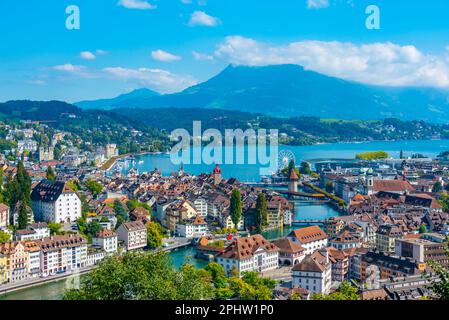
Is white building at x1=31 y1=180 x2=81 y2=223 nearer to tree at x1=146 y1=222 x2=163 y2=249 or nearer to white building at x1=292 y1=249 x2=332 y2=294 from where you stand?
tree at x1=146 y1=222 x2=163 y2=249

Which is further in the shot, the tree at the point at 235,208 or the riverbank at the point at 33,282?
the tree at the point at 235,208

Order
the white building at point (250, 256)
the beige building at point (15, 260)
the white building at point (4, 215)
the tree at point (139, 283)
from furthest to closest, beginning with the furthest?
the white building at point (4, 215) → the white building at point (250, 256) → the beige building at point (15, 260) → the tree at point (139, 283)

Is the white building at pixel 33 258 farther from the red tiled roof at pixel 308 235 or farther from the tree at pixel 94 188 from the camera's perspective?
the tree at pixel 94 188

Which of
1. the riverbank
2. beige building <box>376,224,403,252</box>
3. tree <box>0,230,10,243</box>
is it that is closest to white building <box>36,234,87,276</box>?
the riverbank

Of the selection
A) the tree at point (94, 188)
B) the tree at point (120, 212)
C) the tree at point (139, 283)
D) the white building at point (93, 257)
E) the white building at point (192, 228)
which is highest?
the tree at point (139, 283)

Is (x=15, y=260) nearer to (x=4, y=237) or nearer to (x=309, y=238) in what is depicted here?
(x=4, y=237)

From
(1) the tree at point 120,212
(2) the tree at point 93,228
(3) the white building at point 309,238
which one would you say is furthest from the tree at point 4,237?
(3) the white building at point 309,238
